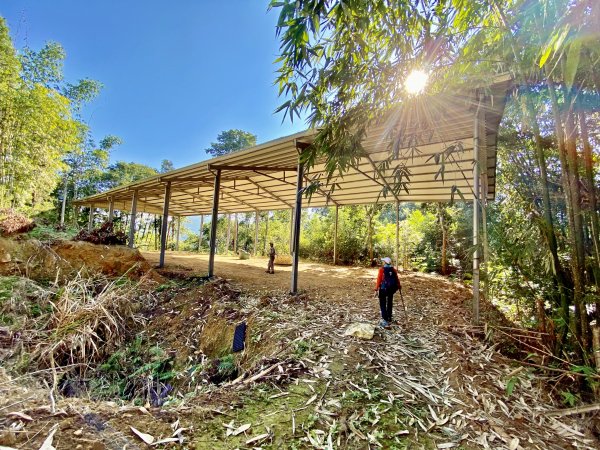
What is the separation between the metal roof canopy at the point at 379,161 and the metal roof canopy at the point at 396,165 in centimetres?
1

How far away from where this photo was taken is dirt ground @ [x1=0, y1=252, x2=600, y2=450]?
1752mm

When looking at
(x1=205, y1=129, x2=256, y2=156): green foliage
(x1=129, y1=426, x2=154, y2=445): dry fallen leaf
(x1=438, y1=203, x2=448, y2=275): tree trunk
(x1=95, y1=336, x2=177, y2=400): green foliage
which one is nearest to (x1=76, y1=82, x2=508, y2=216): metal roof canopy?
(x1=438, y1=203, x2=448, y2=275): tree trunk

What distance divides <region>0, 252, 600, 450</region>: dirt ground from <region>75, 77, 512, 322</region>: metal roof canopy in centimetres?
130

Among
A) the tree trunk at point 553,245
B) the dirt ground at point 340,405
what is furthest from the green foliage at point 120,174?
the tree trunk at point 553,245

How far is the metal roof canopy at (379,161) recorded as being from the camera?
3.24 m

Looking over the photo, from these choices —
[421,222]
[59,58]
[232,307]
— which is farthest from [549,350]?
[59,58]

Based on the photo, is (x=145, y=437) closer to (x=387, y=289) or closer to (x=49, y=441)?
(x=49, y=441)

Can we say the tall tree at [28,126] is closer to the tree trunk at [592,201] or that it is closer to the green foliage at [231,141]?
the tree trunk at [592,201]

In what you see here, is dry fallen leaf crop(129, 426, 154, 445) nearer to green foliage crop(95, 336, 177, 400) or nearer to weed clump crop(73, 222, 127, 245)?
green foliage crop(95, 336, 177, 400)

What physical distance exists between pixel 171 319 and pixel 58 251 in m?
3.49

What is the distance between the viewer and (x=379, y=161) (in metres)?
6.60

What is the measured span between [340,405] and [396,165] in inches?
186

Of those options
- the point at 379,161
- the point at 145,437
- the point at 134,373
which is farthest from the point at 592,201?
the point at 134,373

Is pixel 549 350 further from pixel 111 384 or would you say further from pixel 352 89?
pixel 111 384
